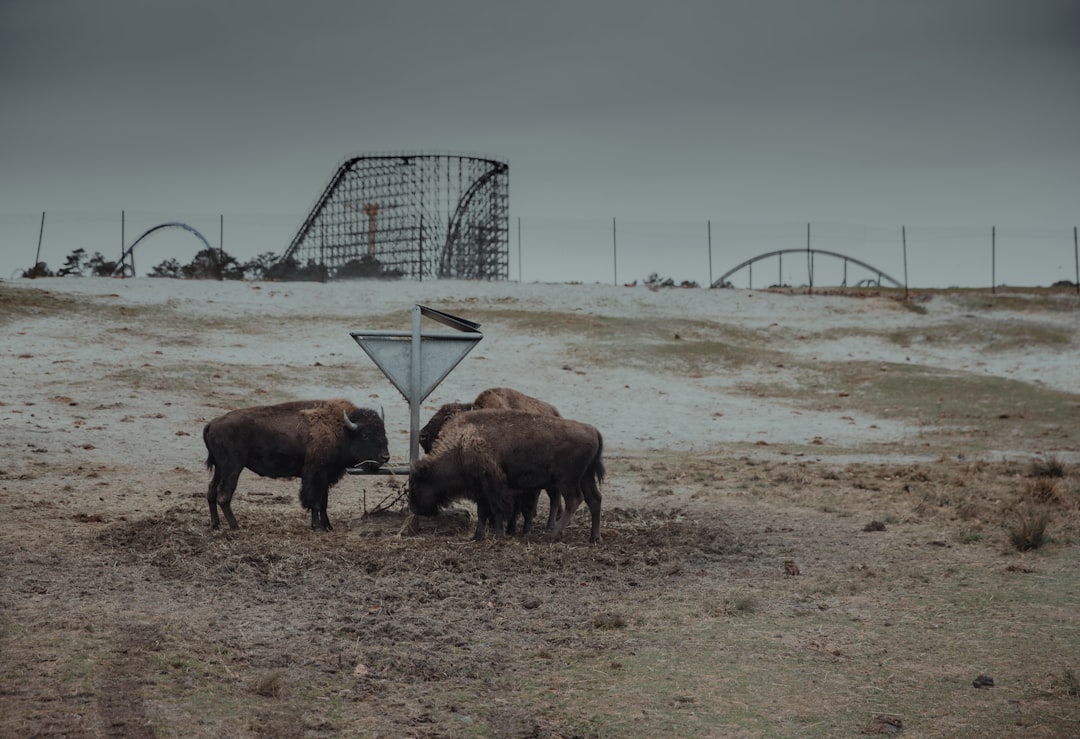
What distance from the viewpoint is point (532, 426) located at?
12.4 meters

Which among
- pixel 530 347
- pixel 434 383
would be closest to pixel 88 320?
pixel 530 347

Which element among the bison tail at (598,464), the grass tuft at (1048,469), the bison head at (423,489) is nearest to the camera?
the bison tail at (598,464)

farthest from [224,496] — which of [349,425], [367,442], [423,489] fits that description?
[423,489]

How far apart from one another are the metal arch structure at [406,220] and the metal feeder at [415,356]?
139ft

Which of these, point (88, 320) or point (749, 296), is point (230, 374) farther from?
point (749, 296)

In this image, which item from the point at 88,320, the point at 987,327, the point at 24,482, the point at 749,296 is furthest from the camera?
the point at 749,296

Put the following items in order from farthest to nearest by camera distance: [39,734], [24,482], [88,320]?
[88,320]
[24,482]
[39,734]

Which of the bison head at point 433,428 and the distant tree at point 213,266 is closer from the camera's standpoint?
the bison head at point 433,428

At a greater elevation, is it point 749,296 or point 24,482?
point 749,296

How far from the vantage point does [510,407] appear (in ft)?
48.9

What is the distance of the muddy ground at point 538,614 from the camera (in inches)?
258

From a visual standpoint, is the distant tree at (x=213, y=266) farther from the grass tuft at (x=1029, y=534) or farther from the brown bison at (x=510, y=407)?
the grass tuft at (x=1029, y=534)

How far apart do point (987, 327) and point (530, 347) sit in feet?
54.3

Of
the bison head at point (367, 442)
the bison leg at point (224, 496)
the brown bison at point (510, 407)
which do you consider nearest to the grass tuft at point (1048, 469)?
the brown bison at point (510, 407)
